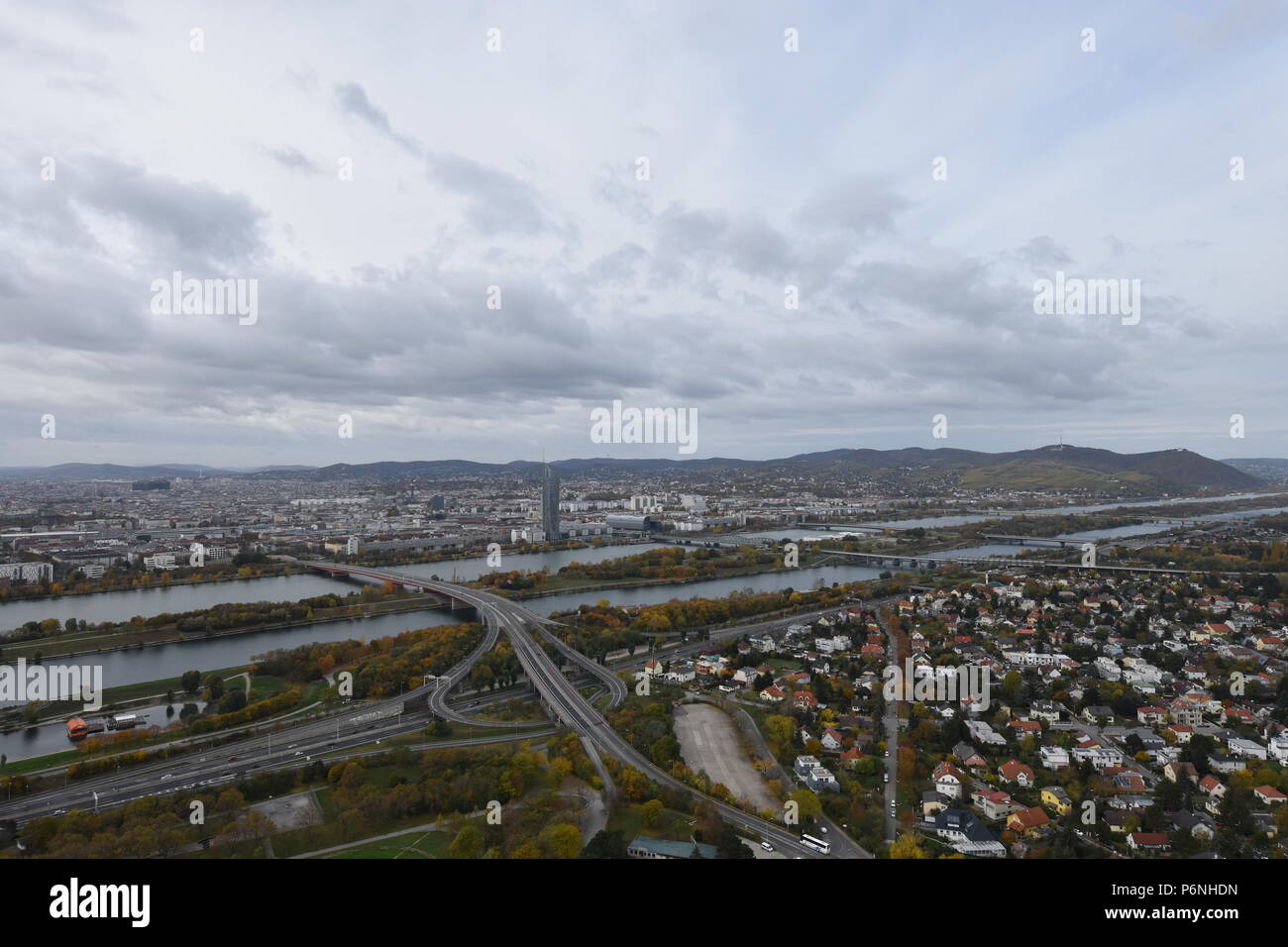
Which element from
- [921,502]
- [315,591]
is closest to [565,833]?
[315,591]

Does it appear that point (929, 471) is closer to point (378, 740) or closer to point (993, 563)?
point (993, 563)

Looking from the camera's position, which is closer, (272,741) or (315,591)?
(272,741)

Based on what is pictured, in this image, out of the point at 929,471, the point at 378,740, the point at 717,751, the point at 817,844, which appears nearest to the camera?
the point at 817,844

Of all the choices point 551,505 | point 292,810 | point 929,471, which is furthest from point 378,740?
point 929,471

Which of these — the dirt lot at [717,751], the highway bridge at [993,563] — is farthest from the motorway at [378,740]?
the highway bridge at [993,563]

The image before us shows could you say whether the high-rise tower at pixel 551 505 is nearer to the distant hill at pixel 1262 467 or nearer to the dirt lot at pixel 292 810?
the dirt lot at pixel 292 810
